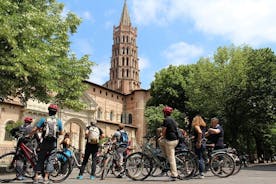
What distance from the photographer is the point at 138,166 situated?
8.80 m

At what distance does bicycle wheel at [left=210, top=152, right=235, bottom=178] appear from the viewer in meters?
9.09

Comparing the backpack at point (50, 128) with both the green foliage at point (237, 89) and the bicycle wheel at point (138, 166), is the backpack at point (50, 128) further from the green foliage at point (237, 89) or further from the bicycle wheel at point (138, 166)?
the green foliage at point (237, 89)

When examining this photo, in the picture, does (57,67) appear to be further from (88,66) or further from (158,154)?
(158,154)

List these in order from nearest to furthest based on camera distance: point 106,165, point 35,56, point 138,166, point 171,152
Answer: point 171,152 → point 138,166 → point 106,165 → point 35,56

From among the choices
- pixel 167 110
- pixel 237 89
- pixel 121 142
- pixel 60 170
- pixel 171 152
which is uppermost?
pixel 237 89

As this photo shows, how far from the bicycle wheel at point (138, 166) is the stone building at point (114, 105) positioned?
19543 mm

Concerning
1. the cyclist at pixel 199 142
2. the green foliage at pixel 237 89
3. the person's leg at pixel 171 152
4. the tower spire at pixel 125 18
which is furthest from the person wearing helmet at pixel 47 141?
the tower spire at pixel 125 18

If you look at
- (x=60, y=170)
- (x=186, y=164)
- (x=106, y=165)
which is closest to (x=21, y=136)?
(x=60, y=170)

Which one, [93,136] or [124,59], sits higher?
[124,59]

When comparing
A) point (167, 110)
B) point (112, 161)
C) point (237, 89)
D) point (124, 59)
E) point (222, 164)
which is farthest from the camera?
point (124, 59)

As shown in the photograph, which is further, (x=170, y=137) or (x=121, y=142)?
(x=121, y=142)

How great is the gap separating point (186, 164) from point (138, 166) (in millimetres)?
1428

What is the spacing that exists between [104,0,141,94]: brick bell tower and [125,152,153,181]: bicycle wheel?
7775 centimetres

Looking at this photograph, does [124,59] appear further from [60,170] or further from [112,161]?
[60,170]
